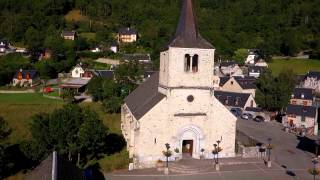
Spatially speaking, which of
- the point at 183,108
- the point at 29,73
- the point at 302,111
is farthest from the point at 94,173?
the point at 29,73

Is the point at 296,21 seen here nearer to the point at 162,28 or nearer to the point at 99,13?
the point at 162,28

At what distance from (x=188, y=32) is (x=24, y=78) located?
A: 159 ft

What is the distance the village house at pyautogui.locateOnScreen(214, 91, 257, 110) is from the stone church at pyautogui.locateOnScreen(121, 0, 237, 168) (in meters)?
23.5

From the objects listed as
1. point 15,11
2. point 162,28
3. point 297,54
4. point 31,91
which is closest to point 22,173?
point 31,91

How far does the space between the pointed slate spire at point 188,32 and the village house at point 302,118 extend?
68.8ft

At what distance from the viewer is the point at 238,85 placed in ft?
219

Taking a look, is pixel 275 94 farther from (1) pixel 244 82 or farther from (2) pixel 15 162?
(2) pixel 15 162

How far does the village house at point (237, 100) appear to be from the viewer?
2242 inches

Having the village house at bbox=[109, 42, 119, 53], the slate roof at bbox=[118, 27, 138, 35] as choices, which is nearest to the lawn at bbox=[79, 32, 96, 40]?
the slate roof at bbox=[118, 27, 138, 35]

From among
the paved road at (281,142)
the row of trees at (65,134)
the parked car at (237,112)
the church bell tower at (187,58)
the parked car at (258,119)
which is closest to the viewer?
the row of trees at (65,134)

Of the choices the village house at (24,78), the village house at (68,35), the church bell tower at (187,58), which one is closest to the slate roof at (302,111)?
the church bell tower at (187,58)

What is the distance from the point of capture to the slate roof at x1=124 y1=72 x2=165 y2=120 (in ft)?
108

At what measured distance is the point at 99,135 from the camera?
3045 centimetres

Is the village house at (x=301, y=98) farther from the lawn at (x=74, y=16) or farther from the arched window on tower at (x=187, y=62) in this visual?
the lawn at (x=74, y=16)
